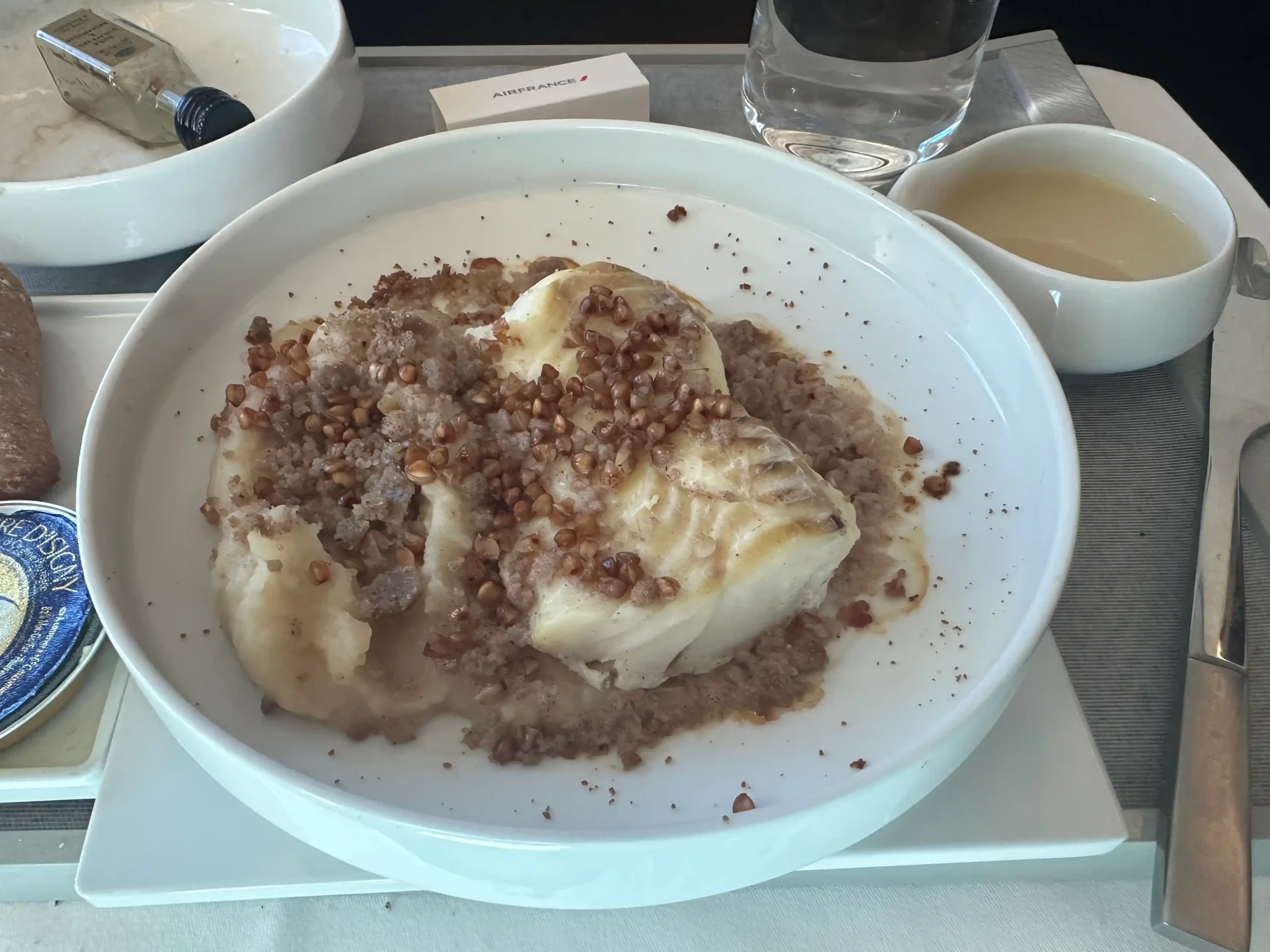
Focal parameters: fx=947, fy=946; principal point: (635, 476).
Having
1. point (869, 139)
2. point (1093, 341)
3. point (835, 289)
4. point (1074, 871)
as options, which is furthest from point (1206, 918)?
point (869, 139)

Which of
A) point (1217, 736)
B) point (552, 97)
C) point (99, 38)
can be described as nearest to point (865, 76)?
point (552, 97)

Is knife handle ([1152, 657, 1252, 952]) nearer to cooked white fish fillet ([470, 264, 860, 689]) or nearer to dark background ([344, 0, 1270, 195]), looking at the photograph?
cooked white fish fillet ([470, 264, 860, 689])

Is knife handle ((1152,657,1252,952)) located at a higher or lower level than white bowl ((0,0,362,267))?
lower

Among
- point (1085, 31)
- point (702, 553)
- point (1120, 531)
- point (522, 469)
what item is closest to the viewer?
point (702, 553)

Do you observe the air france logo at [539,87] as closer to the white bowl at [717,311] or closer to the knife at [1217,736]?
the white bowl at [717,311]

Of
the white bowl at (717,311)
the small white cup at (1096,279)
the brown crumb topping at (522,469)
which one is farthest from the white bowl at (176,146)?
the small white cup at (1096,279)

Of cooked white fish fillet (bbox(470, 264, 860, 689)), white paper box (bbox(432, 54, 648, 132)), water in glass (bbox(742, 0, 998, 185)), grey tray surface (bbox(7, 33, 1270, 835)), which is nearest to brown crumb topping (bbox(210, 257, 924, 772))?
cooked white fish fillet (bbox(470, 264, 860, 689))

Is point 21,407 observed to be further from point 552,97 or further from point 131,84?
point 552,97
